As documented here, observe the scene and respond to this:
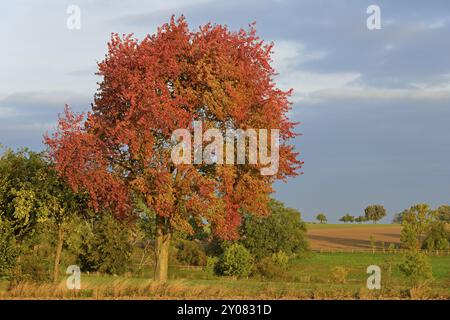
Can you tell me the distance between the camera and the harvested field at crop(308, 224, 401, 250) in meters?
126

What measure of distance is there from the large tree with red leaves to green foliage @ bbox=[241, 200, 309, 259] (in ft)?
203

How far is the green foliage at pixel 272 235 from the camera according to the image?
301 feet

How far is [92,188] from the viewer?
28109mm

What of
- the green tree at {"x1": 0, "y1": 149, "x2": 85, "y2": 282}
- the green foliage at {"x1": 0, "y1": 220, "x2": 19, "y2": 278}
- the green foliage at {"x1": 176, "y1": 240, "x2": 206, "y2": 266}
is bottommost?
the green foliage at {"x1": 176, "y1": 240, "x2": 206, "y2": 266}

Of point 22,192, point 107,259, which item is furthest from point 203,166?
point 107,259

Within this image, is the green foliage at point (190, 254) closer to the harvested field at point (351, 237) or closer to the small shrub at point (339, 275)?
the small shrub at point (339, 275)

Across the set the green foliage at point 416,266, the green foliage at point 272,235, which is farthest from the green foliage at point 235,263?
the green foliage at point 416,266

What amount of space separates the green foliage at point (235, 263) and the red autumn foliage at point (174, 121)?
42.1 m

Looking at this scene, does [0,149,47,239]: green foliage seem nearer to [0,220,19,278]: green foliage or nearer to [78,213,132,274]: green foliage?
[0,220,19,278]: green foliage

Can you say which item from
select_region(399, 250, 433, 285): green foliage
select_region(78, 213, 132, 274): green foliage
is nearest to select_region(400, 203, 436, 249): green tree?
select_region(399, 250, 433, 285): green foliage

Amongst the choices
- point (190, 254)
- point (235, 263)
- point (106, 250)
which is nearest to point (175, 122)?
point (106, 250)

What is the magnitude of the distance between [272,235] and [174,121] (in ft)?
223

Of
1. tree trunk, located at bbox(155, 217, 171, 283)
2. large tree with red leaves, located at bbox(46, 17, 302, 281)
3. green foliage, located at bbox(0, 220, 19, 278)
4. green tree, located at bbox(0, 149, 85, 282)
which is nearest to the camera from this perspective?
large tree with red leaves, located at bbox(46, 17, 302, 281)

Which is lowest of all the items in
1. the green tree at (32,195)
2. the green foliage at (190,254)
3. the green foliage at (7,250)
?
the green foliage at (190,254)
